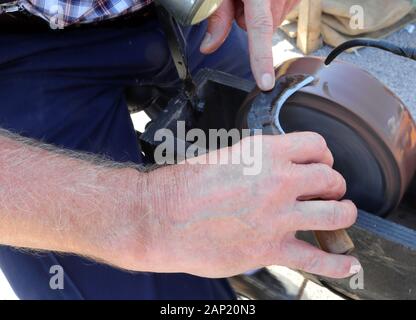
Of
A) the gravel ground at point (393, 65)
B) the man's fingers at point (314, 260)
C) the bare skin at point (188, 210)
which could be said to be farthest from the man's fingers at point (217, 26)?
the gravel ground at point (393, 65)

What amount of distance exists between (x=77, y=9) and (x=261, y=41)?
34 cm

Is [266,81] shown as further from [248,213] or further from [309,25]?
[309,25]

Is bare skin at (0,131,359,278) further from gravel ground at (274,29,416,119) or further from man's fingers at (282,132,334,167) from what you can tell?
gravel ground at (274,29,416,119)

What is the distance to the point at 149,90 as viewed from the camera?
1.13 m

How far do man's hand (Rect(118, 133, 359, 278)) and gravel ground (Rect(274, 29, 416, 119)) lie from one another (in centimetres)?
136

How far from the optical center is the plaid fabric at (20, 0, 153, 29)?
0.90m

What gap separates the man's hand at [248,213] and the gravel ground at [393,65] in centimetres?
136

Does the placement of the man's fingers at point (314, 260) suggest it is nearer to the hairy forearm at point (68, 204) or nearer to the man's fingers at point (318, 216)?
the man's fingers at point (318, 216)

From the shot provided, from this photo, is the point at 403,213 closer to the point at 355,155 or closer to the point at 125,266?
the point at 355,155

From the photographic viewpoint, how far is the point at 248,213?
67 centimetres

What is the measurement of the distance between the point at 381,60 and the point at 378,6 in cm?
25

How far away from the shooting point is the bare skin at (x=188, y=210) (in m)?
0.67

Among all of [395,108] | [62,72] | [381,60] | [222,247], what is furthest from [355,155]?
[381,60]

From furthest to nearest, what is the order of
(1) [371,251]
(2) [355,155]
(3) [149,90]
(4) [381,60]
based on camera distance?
(4) [381,60], (3) [149,90], (2) [355,155], (1) [371,251]
